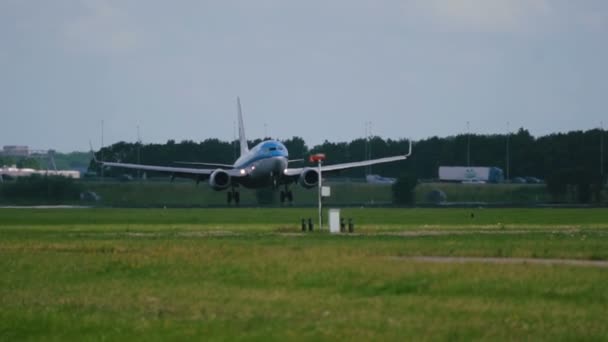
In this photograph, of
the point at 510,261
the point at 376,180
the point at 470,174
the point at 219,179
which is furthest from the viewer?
the point at 470,174

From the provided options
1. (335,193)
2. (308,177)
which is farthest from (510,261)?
(335,193)

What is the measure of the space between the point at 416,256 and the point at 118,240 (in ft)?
48.1

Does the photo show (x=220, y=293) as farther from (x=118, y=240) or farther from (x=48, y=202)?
(x=48, y=202)

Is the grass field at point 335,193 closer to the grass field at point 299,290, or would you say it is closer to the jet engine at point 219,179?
the jet engine at point 219,179

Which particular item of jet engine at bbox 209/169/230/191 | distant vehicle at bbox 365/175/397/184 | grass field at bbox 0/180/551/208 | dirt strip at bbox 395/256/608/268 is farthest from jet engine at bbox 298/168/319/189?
dirt strip at bbox 395/256/608/268

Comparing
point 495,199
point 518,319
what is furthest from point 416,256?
point 495,199

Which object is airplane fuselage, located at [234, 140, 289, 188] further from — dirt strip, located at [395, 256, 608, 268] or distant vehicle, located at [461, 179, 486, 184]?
distant vehicle, located at [461, 179, 486, 184]

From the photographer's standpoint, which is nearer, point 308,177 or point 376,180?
point 308,177

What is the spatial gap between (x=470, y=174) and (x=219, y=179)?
268 ft

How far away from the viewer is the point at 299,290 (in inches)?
1065

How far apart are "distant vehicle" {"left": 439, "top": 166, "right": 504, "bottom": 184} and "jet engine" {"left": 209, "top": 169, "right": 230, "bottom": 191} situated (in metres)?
76.4

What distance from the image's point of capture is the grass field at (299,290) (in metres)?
21.8

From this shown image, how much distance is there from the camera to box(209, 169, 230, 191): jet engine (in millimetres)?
96812

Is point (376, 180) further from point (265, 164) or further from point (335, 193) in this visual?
point (265, 164)
